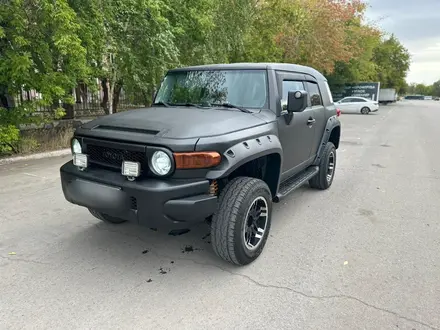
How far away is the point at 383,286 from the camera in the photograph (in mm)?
2814

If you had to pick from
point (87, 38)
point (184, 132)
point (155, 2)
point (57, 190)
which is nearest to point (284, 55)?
point (155, 2)

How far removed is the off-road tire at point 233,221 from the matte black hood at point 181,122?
0.55m

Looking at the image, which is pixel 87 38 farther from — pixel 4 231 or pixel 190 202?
pixel 190 202

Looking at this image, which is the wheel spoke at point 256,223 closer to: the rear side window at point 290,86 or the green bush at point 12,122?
the rear side window at point 290,86

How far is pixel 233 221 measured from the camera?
286 centimetres

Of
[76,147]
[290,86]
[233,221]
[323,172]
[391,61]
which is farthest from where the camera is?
[391,61]

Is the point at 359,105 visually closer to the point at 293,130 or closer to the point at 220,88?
the point at 293,130

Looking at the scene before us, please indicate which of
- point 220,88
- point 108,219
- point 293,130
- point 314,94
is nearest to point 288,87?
point 293,130

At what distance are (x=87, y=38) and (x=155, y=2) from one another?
2399 millimetres

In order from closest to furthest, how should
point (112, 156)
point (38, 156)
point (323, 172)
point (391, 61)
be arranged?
point (112, 156) → point (323, 172) → point (38, 156) → point (391, 61)

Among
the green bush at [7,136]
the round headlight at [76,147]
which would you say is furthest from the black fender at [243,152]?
the green bush at [7,136]

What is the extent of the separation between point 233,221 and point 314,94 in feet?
9.60

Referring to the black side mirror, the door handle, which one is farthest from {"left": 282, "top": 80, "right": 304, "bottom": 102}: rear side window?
the door handle

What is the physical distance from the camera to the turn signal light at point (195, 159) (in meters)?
2.63
